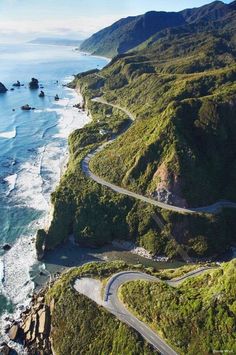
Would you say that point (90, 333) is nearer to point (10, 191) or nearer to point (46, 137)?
point (10, 191)

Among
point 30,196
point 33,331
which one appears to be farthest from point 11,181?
point 33,331

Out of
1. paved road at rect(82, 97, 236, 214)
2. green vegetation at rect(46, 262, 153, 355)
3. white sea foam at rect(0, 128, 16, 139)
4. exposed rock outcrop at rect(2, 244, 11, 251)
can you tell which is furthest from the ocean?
paved road at rect(82, 97, 236, 214)

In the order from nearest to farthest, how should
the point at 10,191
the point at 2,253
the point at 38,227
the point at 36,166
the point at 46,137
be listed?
the point at 2,253 < the point at 38,227 < the point at 10,191 < the point at 36,166 < the point at 46,137

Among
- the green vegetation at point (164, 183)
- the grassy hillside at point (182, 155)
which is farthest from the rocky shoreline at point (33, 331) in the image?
the grassy hillside at point (182, 155)

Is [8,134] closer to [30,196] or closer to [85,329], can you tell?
[30,196]

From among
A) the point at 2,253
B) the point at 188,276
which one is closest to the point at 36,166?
the point at 2,253

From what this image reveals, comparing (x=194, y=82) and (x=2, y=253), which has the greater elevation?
(x=194, y=82)

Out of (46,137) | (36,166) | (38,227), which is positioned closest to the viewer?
(38,227)
